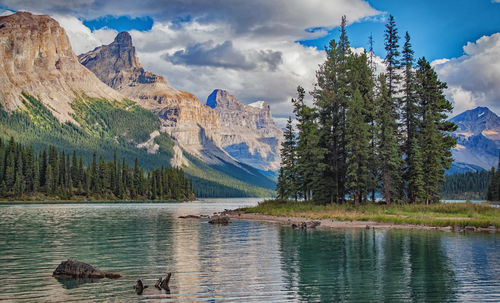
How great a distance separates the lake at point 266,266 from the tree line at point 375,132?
76.5ft

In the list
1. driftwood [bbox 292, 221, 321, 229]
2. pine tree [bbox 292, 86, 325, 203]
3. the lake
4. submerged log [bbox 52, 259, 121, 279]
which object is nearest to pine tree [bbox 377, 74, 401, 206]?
pine tree [bbox 292, 86, 325, 203]

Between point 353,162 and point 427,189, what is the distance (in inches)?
505

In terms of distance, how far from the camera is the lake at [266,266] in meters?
20.2

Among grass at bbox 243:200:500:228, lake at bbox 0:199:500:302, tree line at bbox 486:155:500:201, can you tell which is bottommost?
lake at bbox 0:199:500:302

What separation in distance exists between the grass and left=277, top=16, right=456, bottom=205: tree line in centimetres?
391

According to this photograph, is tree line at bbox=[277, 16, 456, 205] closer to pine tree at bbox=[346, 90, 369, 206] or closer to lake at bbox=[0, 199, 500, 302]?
pine tree at bbox=[346, 90, 369, 206]

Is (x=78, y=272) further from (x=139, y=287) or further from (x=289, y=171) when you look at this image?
(x=289, y=171)

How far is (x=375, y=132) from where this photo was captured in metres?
68.6

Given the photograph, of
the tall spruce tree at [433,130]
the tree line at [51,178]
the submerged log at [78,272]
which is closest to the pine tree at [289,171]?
the tall spruce tree at [433,130]

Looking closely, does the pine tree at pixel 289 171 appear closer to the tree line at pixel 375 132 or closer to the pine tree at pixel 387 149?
the tree line at pixel 375 132

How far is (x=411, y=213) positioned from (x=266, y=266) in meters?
37.7

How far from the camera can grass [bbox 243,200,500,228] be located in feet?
166

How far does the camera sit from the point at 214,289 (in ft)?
69.7

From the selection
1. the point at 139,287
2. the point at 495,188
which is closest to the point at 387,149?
the point at 139,287
